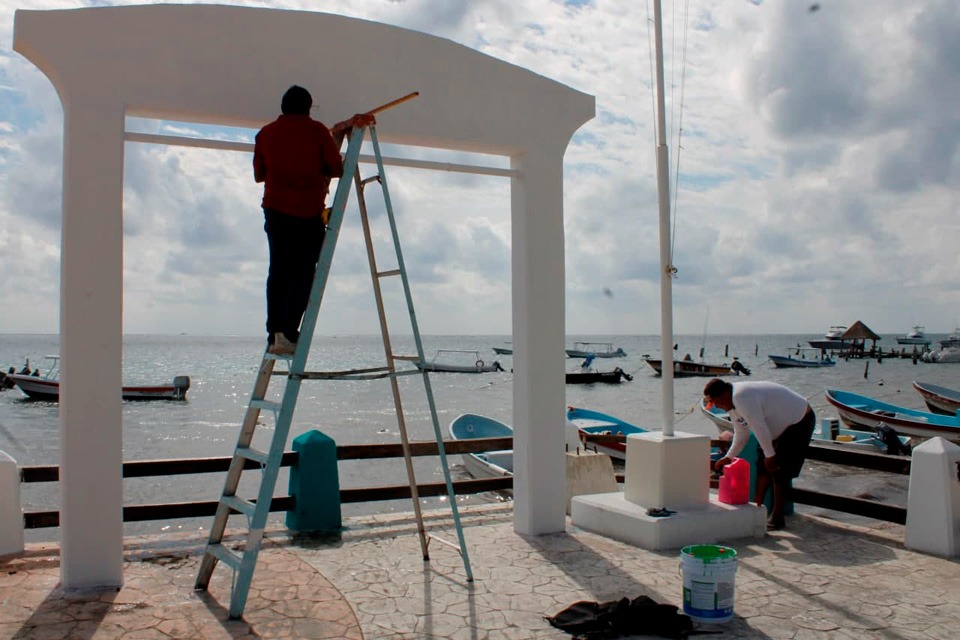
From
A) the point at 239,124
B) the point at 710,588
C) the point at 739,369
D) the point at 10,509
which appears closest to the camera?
the point at 710,588

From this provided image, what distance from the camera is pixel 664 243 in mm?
6836

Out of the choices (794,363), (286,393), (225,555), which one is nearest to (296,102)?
(286,393)

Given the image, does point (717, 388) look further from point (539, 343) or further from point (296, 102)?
point (296, 102)

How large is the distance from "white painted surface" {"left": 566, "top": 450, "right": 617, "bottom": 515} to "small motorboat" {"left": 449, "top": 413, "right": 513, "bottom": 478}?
648 cm

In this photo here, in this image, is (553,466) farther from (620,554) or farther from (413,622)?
(413,622)

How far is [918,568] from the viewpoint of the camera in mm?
5840

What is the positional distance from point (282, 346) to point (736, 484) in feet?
13.2

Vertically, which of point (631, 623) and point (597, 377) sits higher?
point (631, 623)

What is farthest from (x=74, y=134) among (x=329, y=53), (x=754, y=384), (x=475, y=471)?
(x=475, y=471)

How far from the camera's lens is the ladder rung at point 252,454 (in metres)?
4.76

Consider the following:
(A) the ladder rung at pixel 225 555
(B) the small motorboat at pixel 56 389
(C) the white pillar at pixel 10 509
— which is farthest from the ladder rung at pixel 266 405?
(B) the small motorboat at pixel 56 389

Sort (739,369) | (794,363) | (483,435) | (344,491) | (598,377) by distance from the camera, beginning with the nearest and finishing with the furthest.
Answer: (344,491)
(483,435)
(598,377)
(739,369)
(794,363)

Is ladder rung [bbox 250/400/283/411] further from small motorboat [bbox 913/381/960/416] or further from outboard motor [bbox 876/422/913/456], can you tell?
small motorboat [bbox 913/381/960/416]

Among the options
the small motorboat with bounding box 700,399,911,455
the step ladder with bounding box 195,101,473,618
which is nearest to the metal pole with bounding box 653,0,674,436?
the step ladder with bounding box 195,101,473,618
